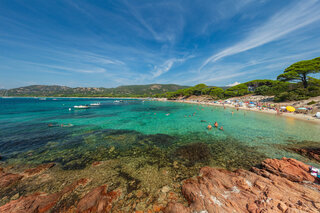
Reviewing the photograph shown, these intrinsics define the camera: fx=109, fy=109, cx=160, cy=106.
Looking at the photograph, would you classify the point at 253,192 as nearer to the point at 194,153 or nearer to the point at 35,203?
the point at 194,153

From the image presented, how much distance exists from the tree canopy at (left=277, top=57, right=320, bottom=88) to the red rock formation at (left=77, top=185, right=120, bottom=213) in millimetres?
60334

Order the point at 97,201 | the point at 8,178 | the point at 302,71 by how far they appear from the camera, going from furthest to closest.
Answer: the point at 302,71 < the point at 8,178 < the point at 97,201

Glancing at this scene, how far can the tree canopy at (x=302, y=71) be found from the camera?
115ft

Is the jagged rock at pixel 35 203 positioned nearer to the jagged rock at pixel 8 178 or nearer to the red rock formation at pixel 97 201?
the red rock formation at pixel 97 201

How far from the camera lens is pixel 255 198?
15.4 feet

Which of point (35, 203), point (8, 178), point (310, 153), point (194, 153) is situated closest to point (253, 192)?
point (194, 153)

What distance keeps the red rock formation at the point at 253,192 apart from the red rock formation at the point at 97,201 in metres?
2.73

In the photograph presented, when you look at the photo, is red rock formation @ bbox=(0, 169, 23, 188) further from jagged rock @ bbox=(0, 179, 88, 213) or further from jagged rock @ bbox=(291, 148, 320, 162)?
jagged rock @ bbox=(291, 148, 320, 162)

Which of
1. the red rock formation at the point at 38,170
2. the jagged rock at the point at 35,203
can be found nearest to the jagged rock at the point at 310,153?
the jagged rock at the point at 35,203

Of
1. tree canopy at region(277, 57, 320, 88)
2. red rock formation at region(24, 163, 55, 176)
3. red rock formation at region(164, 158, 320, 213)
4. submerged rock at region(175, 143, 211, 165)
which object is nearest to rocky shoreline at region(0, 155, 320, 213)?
red rock formation at region(164, 158, 320, 213)

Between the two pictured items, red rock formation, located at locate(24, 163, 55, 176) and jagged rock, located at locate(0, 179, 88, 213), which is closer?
jagged rock, located at locate(0, 179, 88, 213)

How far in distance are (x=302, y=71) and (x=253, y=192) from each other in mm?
55948

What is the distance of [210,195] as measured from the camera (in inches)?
200

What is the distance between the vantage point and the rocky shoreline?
14.4 feet
